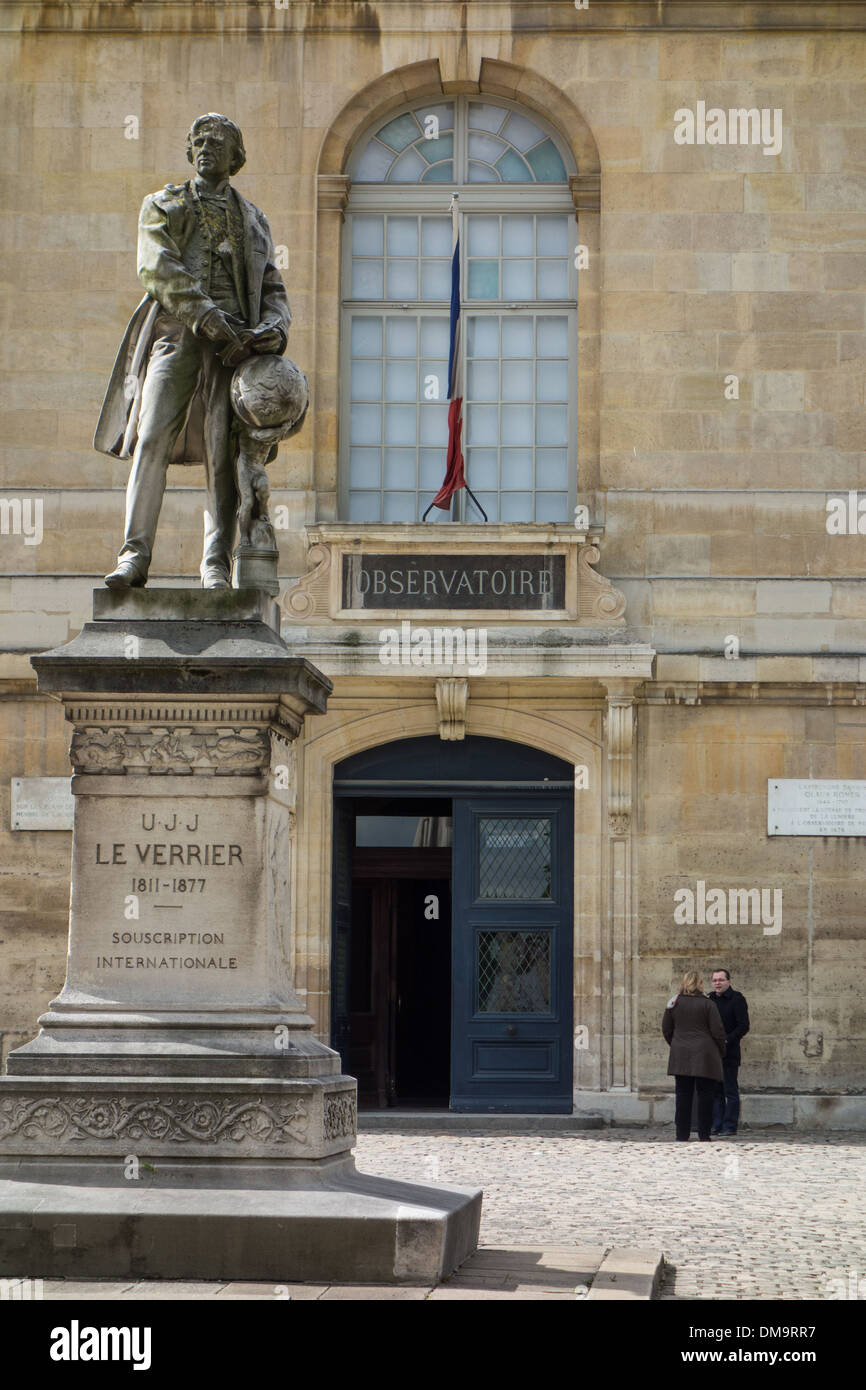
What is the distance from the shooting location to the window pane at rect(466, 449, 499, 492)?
18641 mm

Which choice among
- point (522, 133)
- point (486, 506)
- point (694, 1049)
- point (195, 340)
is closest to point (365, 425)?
point (486, 506)

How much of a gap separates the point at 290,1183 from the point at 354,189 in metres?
13.2

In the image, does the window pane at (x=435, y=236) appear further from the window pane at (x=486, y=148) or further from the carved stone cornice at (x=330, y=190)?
the carved stone cornice at (x=330, y=190)

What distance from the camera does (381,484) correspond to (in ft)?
61.3

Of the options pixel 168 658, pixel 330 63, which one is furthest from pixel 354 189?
pixel 168 658

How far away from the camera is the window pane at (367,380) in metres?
18.8

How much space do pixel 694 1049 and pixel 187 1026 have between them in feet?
29.2

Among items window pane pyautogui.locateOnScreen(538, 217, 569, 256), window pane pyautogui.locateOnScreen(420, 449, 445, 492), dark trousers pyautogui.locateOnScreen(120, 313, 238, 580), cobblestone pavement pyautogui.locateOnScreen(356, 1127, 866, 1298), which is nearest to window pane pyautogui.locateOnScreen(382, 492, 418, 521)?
window pane pyautogui.locateOnScreen(420, 449, 445, 492)

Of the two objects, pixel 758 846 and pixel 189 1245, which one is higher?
pixel 758 846

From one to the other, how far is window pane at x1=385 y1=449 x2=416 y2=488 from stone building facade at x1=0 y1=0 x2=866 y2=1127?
1.3 inches

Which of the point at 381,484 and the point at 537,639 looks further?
the point at 381,484

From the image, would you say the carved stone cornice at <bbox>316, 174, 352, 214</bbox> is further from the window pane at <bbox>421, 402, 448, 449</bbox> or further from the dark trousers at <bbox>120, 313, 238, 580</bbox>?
the dark trousers at <bbox>120, 313, 238, 580</bbox>

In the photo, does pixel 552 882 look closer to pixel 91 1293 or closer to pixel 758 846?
pixel 758 846

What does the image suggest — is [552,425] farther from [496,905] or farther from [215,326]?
[215,326]
